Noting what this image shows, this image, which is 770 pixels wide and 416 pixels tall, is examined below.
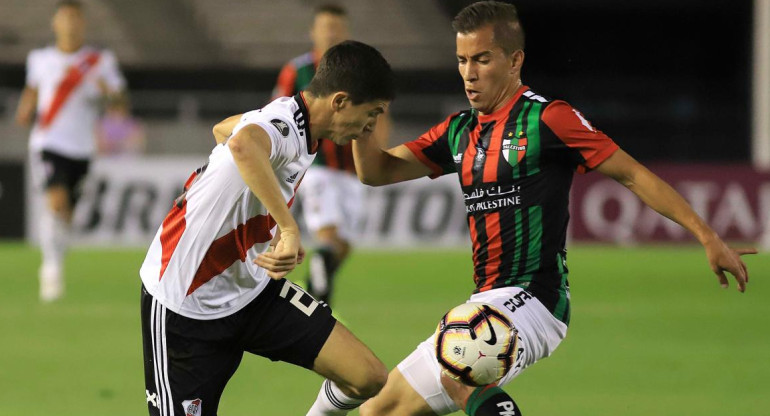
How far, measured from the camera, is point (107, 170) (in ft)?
57.4

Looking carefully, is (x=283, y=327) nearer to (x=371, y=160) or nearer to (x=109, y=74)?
(x=371, y=160)

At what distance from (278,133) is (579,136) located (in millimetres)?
1159

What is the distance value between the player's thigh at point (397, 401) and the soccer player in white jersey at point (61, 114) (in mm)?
7009

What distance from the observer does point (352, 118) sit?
4871 millimetres

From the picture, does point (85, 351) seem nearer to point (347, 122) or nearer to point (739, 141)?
point (347, 122)

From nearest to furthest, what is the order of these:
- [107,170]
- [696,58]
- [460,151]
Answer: [460,151] → [107,170] → [696,58]

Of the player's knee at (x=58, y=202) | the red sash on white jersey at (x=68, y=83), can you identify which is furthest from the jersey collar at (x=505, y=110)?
the red sash on white jersey at (x=68, y=83)

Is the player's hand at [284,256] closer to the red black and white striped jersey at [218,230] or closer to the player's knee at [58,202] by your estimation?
the red black and white striped jersey at [218,230]

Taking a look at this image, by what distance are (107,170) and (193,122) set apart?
410 cm

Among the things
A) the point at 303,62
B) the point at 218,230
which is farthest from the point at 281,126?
the point at 303,62

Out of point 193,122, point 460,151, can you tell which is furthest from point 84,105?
point 193,122

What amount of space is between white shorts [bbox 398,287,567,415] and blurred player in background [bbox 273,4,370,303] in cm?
469

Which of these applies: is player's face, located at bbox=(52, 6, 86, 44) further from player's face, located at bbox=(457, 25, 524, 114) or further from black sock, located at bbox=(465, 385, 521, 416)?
black sock, located at bbox=(465, 385, 521, 416)

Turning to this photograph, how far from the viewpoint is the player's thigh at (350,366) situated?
16.6ft
